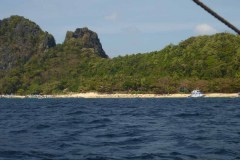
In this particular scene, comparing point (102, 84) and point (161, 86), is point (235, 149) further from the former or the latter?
point (102, 84)

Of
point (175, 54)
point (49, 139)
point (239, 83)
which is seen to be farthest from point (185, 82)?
point (49, 139)

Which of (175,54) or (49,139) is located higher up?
(175,54)

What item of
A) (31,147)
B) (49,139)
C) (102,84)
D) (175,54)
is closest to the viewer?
(31,147)

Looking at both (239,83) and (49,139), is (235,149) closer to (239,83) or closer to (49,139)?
(49,139)

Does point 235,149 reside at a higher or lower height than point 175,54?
lower

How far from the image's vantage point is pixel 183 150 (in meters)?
14.3

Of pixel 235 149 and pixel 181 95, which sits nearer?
pixel 235 149

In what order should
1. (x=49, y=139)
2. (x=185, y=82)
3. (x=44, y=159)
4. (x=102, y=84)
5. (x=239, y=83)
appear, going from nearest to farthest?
(x=44, y=159), (x=49, y=139), (x=239, y=83), (x=185, y=82), (x=102, y=84)

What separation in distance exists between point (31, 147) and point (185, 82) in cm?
14941

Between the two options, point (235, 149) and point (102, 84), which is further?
point (102, 84)

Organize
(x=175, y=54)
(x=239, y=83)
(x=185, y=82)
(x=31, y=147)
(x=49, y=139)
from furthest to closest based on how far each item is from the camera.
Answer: (x=175, y=54)
(x=185, y=82)
(x=239, y=83)
(x=49, y=139)
(x=31, y=147)

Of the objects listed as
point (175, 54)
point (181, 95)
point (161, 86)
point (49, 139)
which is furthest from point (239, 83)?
point (49, 139)

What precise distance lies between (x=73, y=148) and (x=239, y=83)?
137050 millimetres

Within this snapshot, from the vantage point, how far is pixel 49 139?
58.5ft
